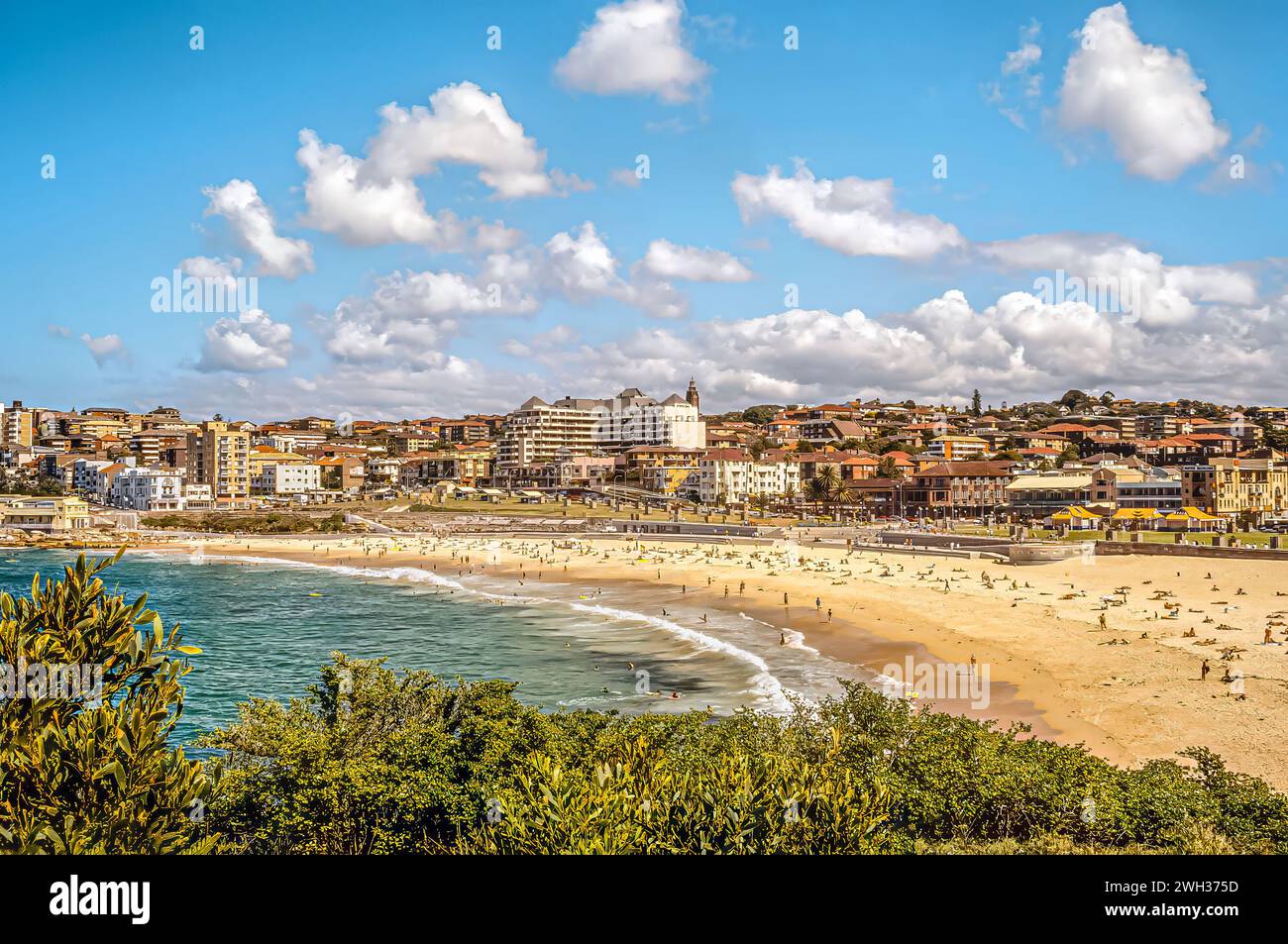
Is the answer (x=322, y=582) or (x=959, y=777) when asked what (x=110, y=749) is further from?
(x=322, y=582)

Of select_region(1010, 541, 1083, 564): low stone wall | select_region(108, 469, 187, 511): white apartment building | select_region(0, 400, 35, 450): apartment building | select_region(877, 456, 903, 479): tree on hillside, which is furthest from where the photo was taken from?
select_region(0, 400, 35, 450): apartment building

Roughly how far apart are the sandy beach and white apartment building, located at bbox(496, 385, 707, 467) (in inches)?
3216

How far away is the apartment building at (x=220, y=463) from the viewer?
142 m

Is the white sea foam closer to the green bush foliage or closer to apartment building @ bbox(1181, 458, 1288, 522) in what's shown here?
the green bush foliage

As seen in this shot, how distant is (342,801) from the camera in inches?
531

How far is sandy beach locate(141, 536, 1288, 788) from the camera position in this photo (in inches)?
910

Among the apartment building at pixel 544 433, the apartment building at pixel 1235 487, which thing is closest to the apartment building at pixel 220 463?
the apartment building at pixel 544 433

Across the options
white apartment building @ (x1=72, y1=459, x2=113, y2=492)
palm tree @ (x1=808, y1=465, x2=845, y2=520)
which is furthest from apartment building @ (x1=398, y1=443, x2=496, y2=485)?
palm tree @ (x1=808, y1=465, x2=845, y2=520)

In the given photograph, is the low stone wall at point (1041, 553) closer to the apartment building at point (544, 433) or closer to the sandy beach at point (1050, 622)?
the sandy beach at point (1050, 622)

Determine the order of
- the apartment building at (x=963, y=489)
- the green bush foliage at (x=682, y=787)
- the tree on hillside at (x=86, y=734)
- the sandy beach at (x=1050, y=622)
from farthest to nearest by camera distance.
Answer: the apartment building at (x=963, y=489)
the sandy beach at (x=1050, y=622)
the green bush foliage at (x=682, y=787)
the tree on hillside at (x=86, y=734)

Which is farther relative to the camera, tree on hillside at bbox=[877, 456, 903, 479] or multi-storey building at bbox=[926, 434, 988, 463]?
multi-storey building at bbox=[926, 434, 988, 463]

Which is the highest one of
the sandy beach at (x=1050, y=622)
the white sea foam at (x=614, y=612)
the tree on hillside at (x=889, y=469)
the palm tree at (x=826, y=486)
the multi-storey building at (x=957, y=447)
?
the multi-storey building at (x=957, y=447)

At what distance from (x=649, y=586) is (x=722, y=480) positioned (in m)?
63.0

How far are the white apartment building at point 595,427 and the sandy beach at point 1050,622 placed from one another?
268ft
